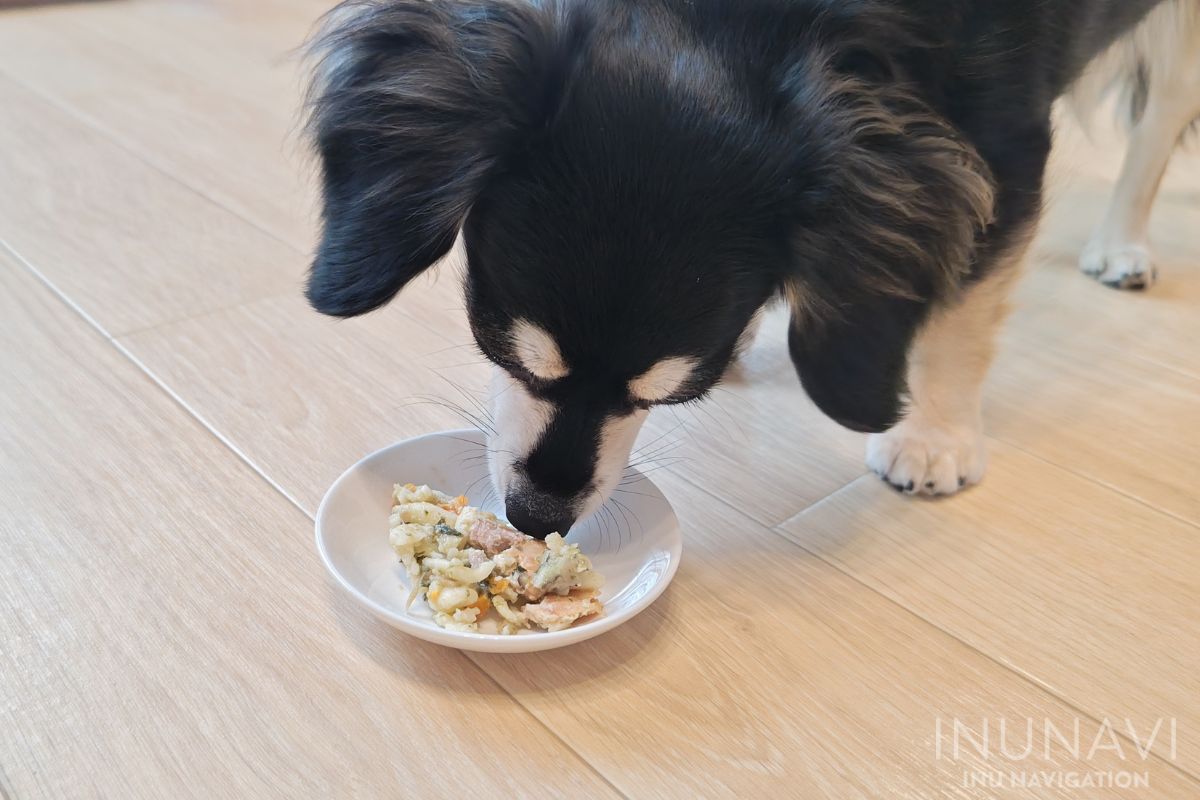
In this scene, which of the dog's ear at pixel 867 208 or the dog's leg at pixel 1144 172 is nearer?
the dog's ear at pixel 867 208

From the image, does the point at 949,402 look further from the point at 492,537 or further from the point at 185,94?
the point at 185,94

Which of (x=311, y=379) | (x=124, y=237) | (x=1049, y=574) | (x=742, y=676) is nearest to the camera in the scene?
(x=742, y=676)

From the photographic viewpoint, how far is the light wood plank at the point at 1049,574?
101cm

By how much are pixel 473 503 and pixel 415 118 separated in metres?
0.44

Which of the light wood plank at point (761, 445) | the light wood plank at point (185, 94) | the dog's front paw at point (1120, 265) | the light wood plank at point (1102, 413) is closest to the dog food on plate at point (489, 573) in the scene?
the light wood plank at point (761, 445)

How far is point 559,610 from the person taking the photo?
0.96m

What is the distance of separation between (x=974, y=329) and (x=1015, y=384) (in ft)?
0.93

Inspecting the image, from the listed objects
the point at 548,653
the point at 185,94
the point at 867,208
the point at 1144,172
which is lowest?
the point at 185,94

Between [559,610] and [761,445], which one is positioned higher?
[559,610]

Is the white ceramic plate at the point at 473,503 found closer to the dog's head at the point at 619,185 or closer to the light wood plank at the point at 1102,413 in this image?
the dog's head at the point at 619,185

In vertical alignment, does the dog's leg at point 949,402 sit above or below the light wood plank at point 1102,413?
above

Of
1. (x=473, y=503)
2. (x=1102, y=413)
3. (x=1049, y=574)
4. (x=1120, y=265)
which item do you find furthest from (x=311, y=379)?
(x=1120, y=265)

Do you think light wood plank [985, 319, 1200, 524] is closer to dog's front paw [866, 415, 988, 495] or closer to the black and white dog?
dog's front paw [866, 415, 988, 495]

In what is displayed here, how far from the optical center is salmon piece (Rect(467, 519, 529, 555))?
1.03 metres
